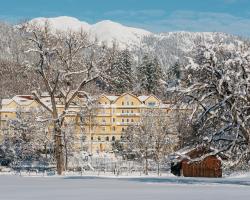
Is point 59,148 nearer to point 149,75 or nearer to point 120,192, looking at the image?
point 120,192

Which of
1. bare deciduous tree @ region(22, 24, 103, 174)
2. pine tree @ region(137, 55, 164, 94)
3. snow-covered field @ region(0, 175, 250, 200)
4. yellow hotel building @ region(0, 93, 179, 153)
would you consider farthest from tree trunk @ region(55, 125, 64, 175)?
pine tree @ region(137, 55, 164, 94)

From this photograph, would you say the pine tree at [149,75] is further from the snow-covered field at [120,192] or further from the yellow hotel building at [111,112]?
the snow-covered field at [120,192]

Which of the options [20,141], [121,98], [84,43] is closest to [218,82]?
[84,43]

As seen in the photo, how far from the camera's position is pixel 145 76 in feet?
422

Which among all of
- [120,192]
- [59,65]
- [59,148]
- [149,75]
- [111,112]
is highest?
[149,75]

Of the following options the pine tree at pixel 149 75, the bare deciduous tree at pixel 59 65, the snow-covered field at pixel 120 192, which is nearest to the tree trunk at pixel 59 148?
the bare deciduous tree at pixel 59 65

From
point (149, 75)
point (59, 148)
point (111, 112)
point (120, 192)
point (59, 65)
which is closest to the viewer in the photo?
point (120, 192)

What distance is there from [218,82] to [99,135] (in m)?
98.6

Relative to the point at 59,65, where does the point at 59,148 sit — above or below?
below

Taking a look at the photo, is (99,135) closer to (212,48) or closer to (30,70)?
(30,70)

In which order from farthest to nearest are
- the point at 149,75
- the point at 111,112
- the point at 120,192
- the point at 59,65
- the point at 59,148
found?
the point at 149,75
the point at 111,112
the point at 59,65
the point at 59,148
the point at 120,192

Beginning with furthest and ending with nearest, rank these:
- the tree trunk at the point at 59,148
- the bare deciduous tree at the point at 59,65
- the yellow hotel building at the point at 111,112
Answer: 1. the yellow hotel building at the point at 111,112
2. the tree trunk at the point at 59,148
3. the bare deciduous tree at the point at 59,65

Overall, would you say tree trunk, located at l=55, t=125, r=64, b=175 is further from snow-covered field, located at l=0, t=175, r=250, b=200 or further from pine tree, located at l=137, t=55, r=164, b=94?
pine tree, located at l=137, t=55, r=164, b=94

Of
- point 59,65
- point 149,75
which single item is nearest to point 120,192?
point 59,65
